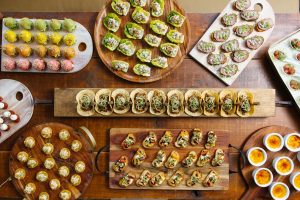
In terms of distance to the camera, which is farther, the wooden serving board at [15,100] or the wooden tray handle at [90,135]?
the wooden serving board at [15,100]

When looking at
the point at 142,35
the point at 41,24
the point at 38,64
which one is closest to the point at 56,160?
the point at 38,64

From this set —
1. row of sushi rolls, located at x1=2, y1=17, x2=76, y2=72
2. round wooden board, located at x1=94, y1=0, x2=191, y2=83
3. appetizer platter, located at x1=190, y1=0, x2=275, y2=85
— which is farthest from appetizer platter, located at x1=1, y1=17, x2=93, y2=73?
appetizer platter, located at x1=190, y1=0, x2=275, y2=85

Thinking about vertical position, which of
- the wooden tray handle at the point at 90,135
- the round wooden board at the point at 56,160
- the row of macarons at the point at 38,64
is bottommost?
the round wooden board at the point at 56,160

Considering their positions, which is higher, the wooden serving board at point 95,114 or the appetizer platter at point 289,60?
the appetizer platter at point 289,60

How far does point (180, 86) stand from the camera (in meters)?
3.58

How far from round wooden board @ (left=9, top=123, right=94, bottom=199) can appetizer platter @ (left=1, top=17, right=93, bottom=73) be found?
0.59 m

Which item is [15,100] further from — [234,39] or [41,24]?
[234,39]

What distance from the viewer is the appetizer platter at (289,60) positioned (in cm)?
349

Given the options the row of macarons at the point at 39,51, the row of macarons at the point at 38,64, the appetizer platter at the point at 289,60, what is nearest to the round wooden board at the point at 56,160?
the row of macarons at the point at 38,64

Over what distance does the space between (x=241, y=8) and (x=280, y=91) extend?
2.95ft

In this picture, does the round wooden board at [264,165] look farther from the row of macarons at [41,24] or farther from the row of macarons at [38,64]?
the row of macarons at [41,24]

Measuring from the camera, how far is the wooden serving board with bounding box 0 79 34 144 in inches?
140

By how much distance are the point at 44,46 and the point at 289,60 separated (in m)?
2.37

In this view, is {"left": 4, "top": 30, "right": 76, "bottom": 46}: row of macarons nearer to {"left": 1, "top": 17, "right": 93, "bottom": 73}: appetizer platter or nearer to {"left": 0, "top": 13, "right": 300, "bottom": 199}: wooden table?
{"left": 1, "top": 17, "right": 93, "bottom": 73}: appetizer platter
